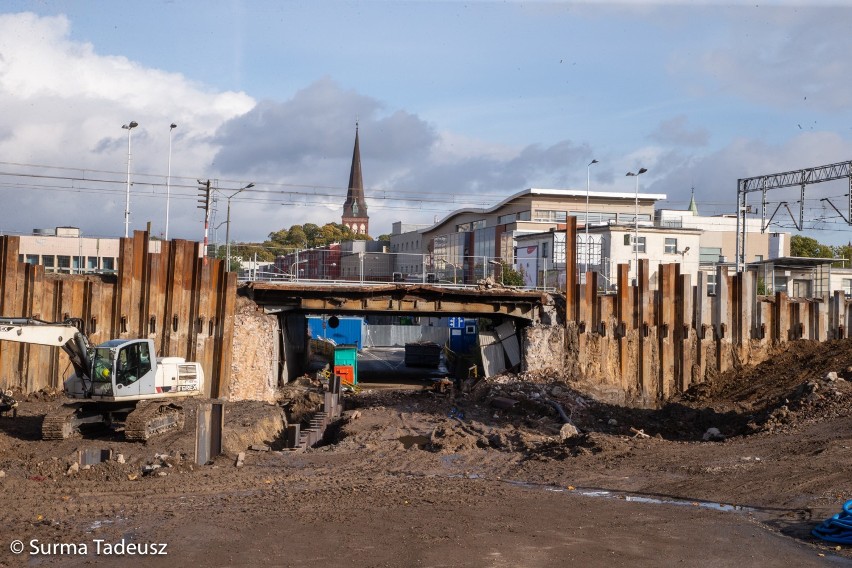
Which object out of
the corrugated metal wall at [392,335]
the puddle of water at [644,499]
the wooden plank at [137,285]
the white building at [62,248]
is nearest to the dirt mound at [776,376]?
the puddle of water at [644,499]

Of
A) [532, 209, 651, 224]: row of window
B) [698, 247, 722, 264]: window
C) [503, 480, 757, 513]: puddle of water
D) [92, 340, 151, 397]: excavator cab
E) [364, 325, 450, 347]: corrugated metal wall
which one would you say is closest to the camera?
[503, 480, 757, 513]: puddle of water

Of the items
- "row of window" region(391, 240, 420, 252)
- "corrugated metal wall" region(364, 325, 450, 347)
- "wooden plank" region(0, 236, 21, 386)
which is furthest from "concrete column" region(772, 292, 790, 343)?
"row of window" region(391, 240, 420, 252)

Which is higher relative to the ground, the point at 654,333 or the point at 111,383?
the point at 654,333

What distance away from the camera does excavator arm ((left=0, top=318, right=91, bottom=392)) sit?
20109 millimetres

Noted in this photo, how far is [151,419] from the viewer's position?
2205 centimetres

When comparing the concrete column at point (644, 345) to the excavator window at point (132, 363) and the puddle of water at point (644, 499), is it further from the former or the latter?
the excavator window at point (132, 363)

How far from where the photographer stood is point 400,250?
8912 cm

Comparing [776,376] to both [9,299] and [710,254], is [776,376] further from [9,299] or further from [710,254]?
[710,254]

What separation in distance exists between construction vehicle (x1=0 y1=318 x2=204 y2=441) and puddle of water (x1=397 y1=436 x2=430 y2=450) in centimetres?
648

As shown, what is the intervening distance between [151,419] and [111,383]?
1.40 metres

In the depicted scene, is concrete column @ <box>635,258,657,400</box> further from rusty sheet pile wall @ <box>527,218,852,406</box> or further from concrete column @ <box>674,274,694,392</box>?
concrete column @ <box>674,274,694,392</box>

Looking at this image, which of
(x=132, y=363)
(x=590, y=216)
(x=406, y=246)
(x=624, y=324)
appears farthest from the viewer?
(x=406, y=246)

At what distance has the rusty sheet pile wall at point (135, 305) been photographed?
2847cm

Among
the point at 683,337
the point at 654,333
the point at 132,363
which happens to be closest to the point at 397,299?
the point at 654,333
